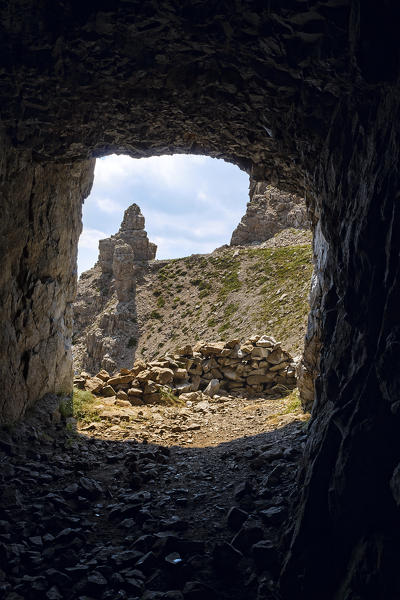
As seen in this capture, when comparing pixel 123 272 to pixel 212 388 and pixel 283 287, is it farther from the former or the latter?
pixel 212 388

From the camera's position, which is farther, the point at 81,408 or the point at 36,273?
the point at 81,408

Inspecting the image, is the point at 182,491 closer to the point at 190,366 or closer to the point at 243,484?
the point at 243,484

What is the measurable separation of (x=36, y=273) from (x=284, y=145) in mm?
5503

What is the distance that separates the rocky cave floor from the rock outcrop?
133ft

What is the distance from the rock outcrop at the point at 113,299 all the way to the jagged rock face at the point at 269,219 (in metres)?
16.4

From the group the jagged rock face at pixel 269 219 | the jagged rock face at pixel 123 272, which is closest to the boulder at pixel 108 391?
the jagged rock face at pixel 123 272

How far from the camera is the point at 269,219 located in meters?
71.0

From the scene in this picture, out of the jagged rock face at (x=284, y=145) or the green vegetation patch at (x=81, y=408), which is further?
the green vegetation patch at (x=81, y=408)

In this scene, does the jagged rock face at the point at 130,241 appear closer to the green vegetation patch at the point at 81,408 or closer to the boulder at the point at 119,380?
the boulder at the point at 119,380

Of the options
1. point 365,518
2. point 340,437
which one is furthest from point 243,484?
point 365,518

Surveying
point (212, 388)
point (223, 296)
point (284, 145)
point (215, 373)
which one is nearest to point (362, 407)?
point (284, 145)

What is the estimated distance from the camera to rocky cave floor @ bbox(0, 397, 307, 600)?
12.7 ft

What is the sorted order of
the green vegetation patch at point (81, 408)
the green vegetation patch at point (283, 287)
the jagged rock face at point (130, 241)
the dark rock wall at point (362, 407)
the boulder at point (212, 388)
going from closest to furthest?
the dark rock wall at point (362, 407), the green vegetation patch at point (81, 408), the boulder at point (212, 388), the green vegetation patch at point (283, 287), the jagged rock face at point (130, 241)

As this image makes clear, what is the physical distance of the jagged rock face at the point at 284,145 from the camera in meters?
3.29
